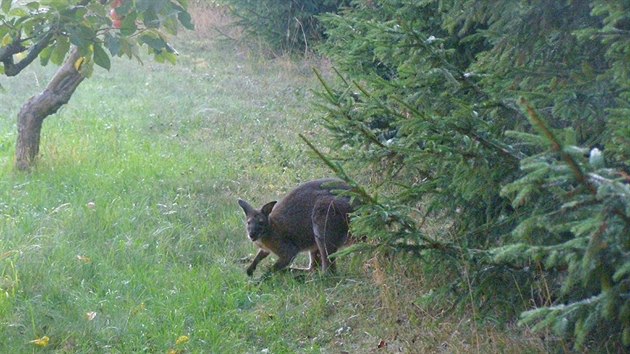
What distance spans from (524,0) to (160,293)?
11.9 feet

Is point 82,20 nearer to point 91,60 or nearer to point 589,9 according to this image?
point 91,60

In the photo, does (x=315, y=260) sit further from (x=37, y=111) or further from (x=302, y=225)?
(x=37, y=111)

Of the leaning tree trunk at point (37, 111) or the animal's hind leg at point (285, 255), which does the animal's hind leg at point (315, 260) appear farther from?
the leaning tree trunk at point (37, 111)

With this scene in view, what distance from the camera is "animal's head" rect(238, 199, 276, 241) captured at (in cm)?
798

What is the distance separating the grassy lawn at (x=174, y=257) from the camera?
6.38m

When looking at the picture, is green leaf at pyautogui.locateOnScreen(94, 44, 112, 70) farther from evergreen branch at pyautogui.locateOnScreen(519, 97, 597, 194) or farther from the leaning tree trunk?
the leaning tree trunk

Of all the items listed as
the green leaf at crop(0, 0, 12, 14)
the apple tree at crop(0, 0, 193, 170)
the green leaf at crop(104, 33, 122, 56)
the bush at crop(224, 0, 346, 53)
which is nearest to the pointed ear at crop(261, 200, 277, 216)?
the apple tree at crop(0, 0, 193, 170)

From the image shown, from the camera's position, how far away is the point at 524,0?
17.4ft

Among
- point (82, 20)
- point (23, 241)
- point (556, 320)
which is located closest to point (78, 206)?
point (23, 241)

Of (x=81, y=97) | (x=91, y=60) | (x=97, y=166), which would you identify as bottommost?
(x=81, y=97)

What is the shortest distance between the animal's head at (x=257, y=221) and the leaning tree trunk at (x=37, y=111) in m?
3.32

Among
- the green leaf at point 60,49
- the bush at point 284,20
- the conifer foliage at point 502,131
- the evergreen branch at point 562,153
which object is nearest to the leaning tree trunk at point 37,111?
the green leaf at point 60,49

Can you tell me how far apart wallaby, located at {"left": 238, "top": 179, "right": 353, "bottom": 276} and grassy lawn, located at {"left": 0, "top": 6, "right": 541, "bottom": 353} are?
10.0 inches

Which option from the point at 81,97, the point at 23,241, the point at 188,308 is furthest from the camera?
the point at 81,97
